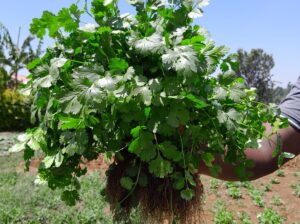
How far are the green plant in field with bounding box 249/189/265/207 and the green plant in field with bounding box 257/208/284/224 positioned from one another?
1.33 ft

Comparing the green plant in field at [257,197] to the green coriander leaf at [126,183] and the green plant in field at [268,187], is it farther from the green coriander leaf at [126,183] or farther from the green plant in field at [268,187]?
the green coriander leaf at [126,183]

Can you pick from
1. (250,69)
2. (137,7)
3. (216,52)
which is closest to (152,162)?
(216,52)

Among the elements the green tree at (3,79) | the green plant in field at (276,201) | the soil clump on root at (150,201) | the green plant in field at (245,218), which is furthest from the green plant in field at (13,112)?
the soil clump on root at (150,201)

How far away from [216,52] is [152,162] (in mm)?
432

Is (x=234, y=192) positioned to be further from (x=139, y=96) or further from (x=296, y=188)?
(x=139, y=96)

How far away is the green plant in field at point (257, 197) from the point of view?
20.2 ft

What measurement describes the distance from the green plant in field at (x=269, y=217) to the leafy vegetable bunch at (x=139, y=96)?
420 cm

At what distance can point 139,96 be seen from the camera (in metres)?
1.21

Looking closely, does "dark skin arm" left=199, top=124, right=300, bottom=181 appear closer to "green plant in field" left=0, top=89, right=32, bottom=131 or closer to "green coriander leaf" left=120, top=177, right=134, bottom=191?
"green coriander leaf" left=120, top=177, right=134, bottom=191

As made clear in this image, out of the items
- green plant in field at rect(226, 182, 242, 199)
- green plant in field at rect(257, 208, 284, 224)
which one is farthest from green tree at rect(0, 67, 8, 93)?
green plant in field at rect(257, 208, 284, 224)

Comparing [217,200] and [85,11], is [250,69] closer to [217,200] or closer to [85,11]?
[217,200]

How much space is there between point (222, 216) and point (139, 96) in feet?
14.7

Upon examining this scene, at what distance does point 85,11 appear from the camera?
1.43 metres

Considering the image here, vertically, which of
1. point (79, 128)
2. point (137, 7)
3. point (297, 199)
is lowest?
point (297, 199)
